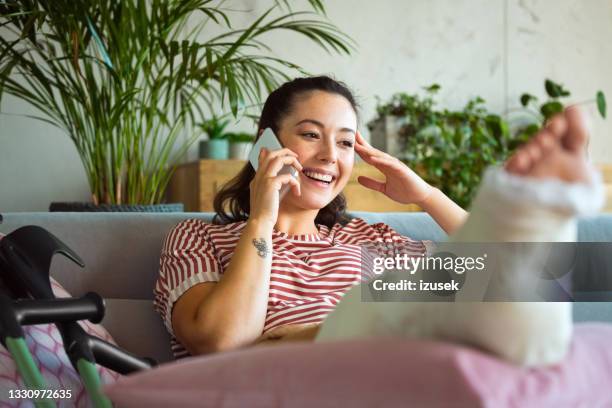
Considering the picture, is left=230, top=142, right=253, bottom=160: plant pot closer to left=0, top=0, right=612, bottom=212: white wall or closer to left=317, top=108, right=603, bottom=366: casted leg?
left=0, top=0, right=612, bottom=212: white wall

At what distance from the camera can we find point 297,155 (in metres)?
1.35

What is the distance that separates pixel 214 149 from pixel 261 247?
212cm

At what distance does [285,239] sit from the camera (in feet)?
4.43

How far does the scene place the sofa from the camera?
1.36m

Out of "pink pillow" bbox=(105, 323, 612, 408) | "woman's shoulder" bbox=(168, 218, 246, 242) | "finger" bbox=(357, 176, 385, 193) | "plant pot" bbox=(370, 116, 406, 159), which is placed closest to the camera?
"pink pillow" bbox=(105, 323, 612, 408)

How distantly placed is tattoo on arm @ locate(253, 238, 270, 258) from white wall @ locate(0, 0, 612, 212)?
2.55 metres

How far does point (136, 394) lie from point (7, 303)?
31 centimetres

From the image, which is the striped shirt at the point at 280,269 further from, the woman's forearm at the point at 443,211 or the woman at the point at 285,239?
the woman's forearm at the point at 443,211

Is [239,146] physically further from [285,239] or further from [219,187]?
[285,239]

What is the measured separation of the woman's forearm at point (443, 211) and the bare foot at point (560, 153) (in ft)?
3.16

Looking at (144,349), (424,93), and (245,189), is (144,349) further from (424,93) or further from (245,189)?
(424,93)

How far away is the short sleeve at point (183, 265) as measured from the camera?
122 centimetres

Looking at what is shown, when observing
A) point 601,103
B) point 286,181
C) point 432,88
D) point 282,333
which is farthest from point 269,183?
point 601,103

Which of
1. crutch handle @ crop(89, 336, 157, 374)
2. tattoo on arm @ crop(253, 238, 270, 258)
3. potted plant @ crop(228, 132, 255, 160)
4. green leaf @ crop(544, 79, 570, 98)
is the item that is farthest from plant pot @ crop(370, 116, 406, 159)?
crutch handle @ crop(89, 336, 157, 374)
